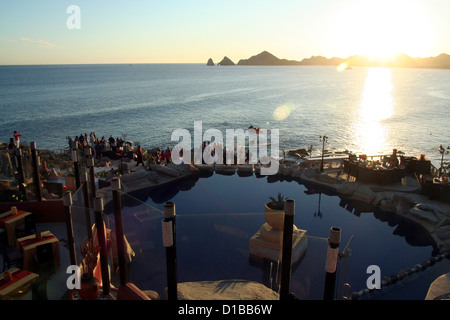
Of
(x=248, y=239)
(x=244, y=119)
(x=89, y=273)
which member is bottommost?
(x=244, y=119)

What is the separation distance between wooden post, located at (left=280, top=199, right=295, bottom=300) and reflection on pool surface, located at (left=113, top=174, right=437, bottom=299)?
1.12m

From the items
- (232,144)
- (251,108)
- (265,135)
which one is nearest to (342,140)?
(265,135)

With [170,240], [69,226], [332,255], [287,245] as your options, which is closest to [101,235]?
[69,226]

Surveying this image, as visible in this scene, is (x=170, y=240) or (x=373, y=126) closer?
(x=170, y=240)

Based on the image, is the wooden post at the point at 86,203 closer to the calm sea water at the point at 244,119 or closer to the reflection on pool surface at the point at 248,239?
the reflection on pool surface at the point at 248,239

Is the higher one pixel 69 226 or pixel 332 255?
pixel 332 255

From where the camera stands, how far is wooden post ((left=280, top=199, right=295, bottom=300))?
5023mm

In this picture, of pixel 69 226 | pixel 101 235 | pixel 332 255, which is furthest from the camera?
pixel 69 226

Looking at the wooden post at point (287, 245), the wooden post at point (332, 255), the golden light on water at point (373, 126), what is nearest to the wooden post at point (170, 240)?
the wooden post at point (287, 245)

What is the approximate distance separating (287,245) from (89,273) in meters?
3.79

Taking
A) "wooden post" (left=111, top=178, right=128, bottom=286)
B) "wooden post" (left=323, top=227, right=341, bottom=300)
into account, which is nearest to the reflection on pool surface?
"wooden post" (left=111, top=178, right=128, bottom=286)

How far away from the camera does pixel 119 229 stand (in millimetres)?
6438

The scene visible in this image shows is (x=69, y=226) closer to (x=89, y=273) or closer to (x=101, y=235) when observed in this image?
(x=101, y=235)
